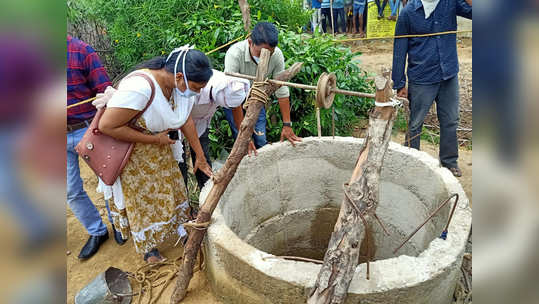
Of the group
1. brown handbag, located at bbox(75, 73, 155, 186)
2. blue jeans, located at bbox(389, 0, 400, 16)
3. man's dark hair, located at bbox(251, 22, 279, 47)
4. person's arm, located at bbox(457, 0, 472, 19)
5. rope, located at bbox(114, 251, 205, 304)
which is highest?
blue jeans, located at bbox(389, 0, 400, 16)

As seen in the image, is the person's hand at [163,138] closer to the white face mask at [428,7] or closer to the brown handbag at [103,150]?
the brown handbag at [103,150]

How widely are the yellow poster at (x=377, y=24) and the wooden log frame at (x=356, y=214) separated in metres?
7.54

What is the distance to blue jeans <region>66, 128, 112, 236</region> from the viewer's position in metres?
2.63

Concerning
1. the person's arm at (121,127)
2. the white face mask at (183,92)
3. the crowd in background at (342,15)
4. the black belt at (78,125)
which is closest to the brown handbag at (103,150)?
the person's arm at (121,127)

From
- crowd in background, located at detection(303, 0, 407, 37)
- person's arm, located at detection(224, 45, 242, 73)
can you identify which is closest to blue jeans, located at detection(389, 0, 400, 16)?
crowd in background, located at detection(303, 0, 407, 37)

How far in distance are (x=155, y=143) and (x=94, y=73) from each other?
76 cm

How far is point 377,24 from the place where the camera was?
881cm

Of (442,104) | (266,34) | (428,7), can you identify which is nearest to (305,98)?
(442,104)

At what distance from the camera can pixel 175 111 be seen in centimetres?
229

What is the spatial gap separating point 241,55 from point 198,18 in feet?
7.76

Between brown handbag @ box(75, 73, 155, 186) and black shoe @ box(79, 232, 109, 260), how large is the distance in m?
1.03
